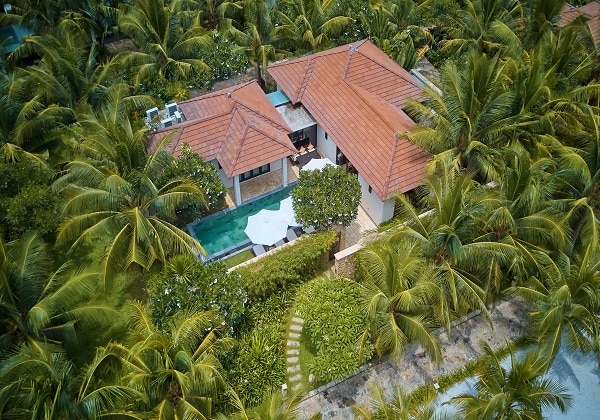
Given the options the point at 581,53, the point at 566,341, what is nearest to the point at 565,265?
the point at 566,341

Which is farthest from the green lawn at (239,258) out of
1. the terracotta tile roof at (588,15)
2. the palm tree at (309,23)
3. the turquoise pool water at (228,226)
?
the terracotta tile roof at (588,15)

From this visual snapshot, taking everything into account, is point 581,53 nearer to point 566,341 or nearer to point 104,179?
point 566,341

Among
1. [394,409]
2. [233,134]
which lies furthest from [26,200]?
[394,409]

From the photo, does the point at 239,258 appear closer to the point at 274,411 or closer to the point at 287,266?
the point at 287,266

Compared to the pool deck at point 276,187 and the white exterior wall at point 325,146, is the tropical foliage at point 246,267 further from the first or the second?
the white exterior wall at point 325,146

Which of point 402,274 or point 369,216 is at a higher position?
point 402,274

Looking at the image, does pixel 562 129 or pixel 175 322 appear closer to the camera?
pixel 175 322

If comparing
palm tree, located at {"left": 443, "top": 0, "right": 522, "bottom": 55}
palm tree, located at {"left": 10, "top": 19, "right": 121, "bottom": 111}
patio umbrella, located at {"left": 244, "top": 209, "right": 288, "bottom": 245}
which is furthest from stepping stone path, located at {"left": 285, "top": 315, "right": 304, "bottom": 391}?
palm tree, located at {"left": 443, "top": 0, "right": 522, "bottom": 55}
